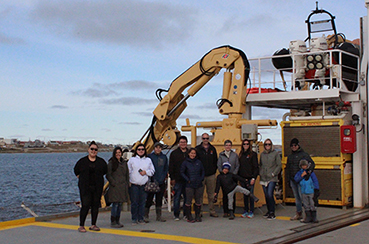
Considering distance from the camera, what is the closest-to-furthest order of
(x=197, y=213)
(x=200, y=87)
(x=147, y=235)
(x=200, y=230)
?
(x=147, y=235) → (x=200, y=230) → (x=197, y=213) → (x=200, y=87)

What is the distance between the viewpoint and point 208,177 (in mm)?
10969

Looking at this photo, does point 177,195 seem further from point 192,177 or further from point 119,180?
point 119,180

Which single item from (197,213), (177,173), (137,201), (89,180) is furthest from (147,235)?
(177,173)

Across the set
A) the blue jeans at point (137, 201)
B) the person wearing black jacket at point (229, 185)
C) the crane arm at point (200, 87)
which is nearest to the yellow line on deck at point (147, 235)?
the blue jeans at point (137, 201)

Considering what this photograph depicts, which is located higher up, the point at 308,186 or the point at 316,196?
the point at 308,186

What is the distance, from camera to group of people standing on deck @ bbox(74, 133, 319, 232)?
10008mm

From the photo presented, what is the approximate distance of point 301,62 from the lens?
1309 cm

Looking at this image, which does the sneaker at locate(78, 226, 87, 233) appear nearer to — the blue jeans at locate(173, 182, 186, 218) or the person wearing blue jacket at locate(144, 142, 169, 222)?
the person wearing blue jacket at locate(144, 142, 169, 222)

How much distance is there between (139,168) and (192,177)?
1177mm

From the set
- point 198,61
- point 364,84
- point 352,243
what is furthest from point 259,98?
point 352,243

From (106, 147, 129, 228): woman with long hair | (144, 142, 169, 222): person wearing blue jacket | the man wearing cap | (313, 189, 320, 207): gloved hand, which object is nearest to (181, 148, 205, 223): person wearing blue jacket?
(144, 142, 169, 222): person wearing blue jacket

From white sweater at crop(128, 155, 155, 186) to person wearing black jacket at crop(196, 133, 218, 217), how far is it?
3.99ft

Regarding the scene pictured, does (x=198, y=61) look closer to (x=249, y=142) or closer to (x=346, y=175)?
(x=249, y=142)

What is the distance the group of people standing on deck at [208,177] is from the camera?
10.0 m
